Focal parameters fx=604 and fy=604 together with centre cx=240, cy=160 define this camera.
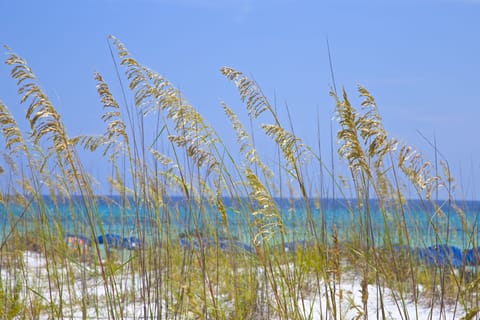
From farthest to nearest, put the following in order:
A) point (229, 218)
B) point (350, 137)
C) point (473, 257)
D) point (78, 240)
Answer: point (473, 257)
point (78, 240)
point (229, 218)
point (350, 137)

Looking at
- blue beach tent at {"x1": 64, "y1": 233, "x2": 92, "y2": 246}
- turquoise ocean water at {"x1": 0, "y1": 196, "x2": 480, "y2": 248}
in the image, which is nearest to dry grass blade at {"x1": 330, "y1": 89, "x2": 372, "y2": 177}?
turquoise ocean water at {"x1": 0, "y1": 196, "x2": 480, "y2": 248}

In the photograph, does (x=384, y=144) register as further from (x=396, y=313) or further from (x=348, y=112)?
(x=396, y=313)

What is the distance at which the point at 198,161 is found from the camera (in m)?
2.24

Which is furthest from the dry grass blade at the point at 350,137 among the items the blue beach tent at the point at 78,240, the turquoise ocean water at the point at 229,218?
the blue beach tent at the point at 78,240

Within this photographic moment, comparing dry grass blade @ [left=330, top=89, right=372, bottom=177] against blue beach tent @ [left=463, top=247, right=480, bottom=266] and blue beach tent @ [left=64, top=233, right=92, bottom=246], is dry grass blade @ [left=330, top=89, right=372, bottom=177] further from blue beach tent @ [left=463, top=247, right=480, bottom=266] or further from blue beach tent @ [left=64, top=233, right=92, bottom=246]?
blue beach tent @ [left=64, top=233, right=92, bottom=246]

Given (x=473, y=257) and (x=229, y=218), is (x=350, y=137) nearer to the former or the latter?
(x=229, y=218)

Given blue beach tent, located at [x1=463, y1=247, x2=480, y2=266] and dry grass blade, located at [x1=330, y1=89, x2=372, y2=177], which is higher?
dry grass blade, located at [x1=330, y1=89, x2=372, y2=177]

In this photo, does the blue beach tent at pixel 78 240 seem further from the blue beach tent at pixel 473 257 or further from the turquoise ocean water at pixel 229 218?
the blue beach tent at pixel 473 257

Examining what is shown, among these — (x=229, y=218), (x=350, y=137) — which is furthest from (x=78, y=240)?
(x=350, y=137)

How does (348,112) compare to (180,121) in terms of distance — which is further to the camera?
(180,121)

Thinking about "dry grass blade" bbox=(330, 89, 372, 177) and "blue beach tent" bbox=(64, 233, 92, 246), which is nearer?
"dry grass blade" bbox=(330, 89, 372, 177)

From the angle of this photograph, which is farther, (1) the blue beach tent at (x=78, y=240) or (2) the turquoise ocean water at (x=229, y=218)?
(1) the blue beach tent at (x=78, y=240)

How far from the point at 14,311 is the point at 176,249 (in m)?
1.57

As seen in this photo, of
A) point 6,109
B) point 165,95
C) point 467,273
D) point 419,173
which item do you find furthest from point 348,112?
point 467,273
